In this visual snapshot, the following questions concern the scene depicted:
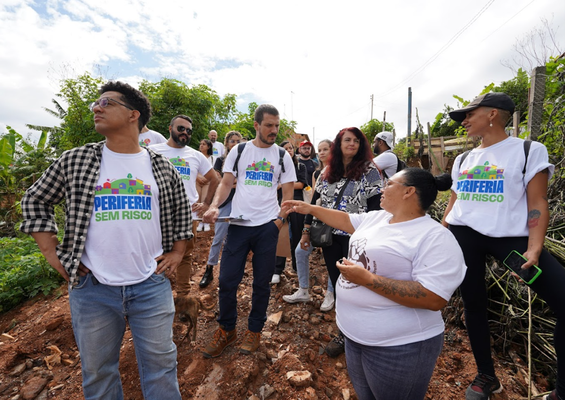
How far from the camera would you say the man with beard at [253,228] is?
2.69 metres

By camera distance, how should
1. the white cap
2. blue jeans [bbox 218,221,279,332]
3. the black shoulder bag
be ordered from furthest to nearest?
the white cap, blue jeans [bbox 218,221,279,332], the black shoulder bag

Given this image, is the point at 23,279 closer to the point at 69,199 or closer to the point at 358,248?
the point at 69,199

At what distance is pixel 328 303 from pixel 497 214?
216 cm

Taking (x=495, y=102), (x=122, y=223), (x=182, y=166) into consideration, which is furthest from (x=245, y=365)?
(x=495, y=102)

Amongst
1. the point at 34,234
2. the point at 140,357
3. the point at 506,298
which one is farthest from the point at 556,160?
the point at 34,234

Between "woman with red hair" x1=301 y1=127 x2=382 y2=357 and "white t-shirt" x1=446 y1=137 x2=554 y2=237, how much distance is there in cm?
74

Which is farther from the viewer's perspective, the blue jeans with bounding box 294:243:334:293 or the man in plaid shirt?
the blue jeans with bounding box 294:243:334:293

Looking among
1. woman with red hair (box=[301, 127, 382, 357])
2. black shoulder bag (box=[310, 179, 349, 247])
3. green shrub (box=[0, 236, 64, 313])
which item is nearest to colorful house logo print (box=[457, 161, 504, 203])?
woman with red hair (box=[301, 127, 382, 357])

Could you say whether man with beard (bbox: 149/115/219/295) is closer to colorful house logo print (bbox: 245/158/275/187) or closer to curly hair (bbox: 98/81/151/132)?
colorful house logo print (bbox: 245/158/275/187)

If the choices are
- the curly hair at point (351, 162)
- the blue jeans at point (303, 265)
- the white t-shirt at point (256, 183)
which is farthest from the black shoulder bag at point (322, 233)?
the blue jeans at point (303, 265)

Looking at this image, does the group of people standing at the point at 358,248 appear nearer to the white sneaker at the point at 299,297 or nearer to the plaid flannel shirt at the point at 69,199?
the plaid flannel shirt at the point at 69,199

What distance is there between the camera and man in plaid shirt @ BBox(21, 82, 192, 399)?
1.51m

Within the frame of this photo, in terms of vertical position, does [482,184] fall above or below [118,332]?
above

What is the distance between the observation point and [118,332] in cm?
162
